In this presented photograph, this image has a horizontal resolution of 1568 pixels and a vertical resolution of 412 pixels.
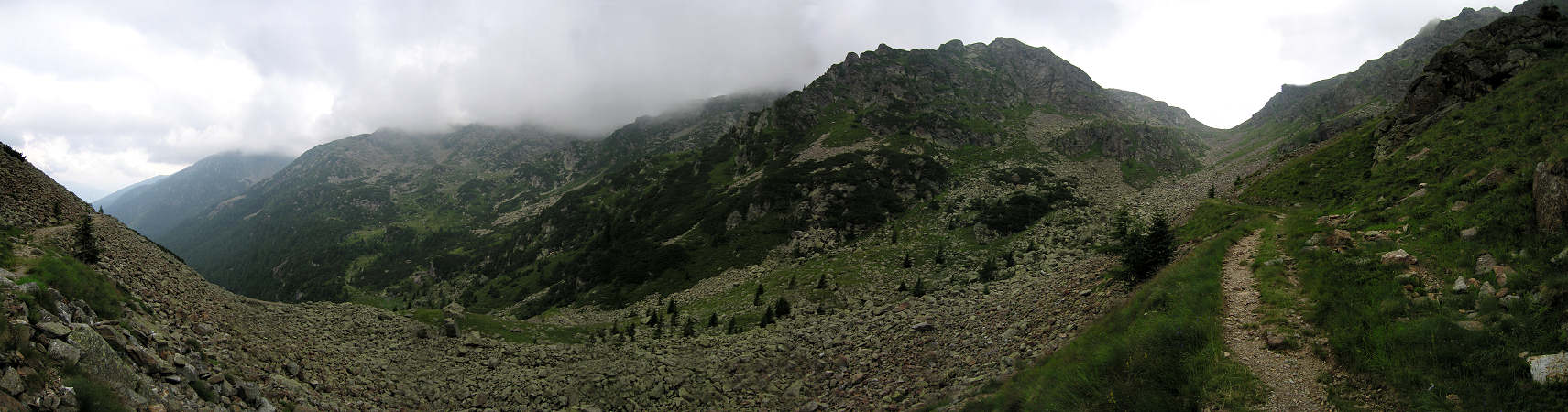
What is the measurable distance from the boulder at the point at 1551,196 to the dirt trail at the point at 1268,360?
4.99m

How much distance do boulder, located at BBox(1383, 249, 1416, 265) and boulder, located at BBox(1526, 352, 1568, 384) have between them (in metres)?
5.64

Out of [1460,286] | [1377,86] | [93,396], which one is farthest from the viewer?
[1377,86]

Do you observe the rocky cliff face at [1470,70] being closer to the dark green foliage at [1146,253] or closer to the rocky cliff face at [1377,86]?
the dark green foliage at [1146,253]

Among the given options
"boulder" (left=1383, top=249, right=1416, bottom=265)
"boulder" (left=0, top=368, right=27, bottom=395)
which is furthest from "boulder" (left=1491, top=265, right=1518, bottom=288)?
"boulder" (left=0, top=368, right=27, bottom=395)

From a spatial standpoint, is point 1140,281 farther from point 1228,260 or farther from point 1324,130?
point 1324,130

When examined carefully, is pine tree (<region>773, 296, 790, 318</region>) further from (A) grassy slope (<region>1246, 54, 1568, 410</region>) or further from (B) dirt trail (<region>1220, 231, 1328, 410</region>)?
(A) grassy slope (<region>1246, 54, 1568, 410</region>)

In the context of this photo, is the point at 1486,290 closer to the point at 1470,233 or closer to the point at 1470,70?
the point at 1470,233

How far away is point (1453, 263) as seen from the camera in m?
11.3

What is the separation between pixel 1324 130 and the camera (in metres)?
64.6

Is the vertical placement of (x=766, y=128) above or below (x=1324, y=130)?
above

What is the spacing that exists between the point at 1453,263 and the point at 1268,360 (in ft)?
18.3

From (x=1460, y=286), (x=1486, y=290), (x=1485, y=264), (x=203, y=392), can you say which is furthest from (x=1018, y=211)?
(x=203, y=392)

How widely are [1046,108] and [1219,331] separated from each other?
13298cm

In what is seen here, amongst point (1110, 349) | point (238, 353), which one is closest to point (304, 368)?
point (238, 353)
